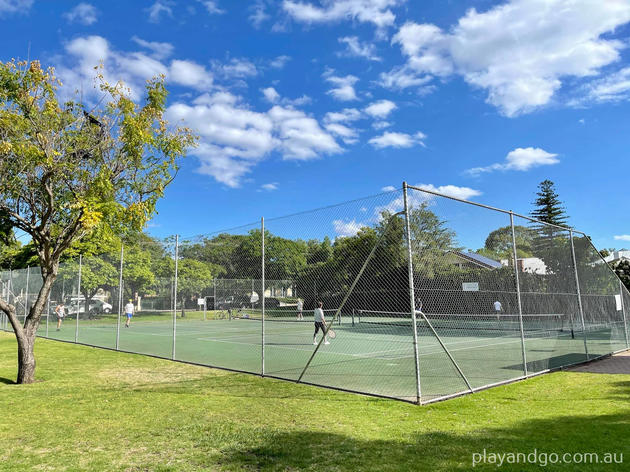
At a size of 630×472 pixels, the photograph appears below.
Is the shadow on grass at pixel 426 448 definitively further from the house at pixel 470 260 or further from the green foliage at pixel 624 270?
the green foliage at pixel 624 270

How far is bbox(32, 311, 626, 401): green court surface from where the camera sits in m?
8.62

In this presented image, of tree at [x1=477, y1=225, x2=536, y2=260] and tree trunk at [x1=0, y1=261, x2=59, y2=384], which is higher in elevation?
tree at [x1=477, y1=225, x2=536, y2=260]

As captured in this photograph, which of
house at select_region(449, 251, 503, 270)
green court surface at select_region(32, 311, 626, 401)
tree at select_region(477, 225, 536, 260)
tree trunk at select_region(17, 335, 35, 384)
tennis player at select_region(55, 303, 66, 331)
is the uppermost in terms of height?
tree at select_region(477, 225, 536, 260)

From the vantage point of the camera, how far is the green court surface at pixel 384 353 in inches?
339

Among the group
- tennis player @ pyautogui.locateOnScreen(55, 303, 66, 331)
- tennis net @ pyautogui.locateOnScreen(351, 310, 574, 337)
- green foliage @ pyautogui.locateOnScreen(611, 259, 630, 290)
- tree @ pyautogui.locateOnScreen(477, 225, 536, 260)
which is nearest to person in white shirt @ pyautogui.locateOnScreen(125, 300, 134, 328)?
tennis player @ pyautogui.locateOnScreen(55, 303, 66, 331)

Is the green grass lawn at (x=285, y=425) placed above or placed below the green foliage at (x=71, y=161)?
below

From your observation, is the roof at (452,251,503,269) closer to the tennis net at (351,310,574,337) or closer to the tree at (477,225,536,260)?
the tree at (477,225,536,260)

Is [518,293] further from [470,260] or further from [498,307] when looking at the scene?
[498,307]

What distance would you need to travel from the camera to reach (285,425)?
5703 mm

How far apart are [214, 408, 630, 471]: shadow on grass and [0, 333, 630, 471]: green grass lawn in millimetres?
12

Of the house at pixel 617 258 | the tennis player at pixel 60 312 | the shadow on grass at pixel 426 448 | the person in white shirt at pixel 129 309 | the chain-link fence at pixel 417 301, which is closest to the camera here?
the shadow on grass at pixel 426 448

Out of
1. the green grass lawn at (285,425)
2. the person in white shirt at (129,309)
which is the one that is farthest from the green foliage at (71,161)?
the person in white shirt at (129,309)

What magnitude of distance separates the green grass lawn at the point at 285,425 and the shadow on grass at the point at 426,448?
12 mm

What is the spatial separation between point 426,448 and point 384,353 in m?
8.28
